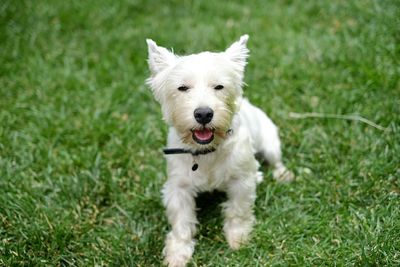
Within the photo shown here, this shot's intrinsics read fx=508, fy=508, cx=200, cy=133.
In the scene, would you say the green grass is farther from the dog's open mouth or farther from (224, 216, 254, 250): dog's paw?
the dog's open mouth

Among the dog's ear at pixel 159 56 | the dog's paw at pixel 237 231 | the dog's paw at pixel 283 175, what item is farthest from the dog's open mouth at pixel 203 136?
the dog's paw at pixel 283 175

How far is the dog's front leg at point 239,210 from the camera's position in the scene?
3.90 meters

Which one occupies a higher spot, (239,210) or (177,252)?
(239,210)

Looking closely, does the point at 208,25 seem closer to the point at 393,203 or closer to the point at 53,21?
the point at 53,21

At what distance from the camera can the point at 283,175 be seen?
452cm

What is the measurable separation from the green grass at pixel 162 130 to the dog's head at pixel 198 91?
101cm

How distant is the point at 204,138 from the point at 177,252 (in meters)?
0.95

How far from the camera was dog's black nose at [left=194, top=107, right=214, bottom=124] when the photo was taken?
328 cm

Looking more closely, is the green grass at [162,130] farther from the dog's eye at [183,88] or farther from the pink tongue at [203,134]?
the dog's eye at [183,88]

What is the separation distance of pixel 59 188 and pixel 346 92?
3.08 m

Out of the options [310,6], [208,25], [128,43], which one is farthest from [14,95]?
[310,6]

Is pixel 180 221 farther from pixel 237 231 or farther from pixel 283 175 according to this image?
pixel 283 175

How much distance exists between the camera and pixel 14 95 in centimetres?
579

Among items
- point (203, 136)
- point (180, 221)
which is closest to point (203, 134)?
point (203, 136)
